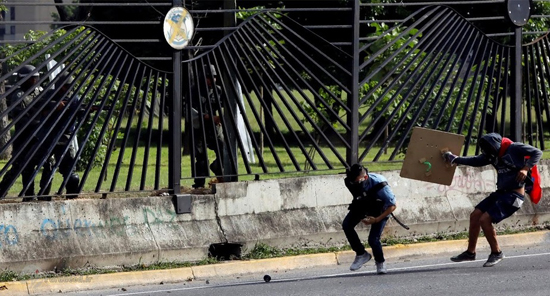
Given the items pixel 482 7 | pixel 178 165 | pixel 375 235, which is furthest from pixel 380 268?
pixel 482 7

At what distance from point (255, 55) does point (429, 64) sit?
2252 mm

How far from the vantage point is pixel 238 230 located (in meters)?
10.5

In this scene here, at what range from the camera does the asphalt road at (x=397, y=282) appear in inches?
339

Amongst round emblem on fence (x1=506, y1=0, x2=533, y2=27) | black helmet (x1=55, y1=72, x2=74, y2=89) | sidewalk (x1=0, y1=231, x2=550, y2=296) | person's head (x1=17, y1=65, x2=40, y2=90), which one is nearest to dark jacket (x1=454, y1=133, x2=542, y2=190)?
sidewalk (x1=0, y1=231, x2=550, y2=296)

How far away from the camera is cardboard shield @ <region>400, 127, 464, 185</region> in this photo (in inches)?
404

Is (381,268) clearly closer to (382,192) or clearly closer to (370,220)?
(370,220)

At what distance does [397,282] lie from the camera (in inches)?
357

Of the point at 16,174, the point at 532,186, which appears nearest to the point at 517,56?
the point at 532,186

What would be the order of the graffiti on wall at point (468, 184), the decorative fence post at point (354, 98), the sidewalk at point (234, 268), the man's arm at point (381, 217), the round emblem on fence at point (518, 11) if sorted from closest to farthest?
the sidewalk at point (234, 268) → the man's arm at point (381, 217) → the decorative fence post at point (354, 98) → the graffiti on wall at point (468, 184) → the round emblem on fence at point (518, 11)

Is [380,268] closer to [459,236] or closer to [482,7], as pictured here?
[459,236]

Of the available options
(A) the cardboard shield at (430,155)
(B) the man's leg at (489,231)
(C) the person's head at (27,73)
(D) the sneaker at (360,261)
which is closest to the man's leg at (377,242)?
(D) the sneaker at (360,261)

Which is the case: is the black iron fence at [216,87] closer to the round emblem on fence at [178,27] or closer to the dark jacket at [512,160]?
the round emblem on fence at [178,27]

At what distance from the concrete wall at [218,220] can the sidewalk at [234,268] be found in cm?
32

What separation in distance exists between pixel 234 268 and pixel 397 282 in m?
1.82
